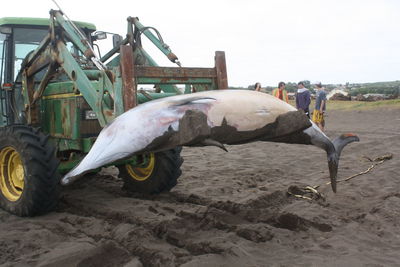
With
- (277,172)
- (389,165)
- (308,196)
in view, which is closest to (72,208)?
(308,196)

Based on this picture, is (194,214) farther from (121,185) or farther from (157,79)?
(121,185)

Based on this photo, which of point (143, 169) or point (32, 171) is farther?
point (143, 169)

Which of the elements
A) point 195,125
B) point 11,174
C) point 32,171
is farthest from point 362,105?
point 195,125

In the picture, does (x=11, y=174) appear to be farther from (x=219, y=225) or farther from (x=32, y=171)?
(x=219, y=225)

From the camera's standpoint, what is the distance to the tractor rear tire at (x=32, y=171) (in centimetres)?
420

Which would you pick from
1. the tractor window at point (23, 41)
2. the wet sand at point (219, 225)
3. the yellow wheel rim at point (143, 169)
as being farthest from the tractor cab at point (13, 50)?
the yellow wheel rim at point (143, 169)

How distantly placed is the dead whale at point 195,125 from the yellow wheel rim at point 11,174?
197 cm

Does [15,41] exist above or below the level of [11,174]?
above

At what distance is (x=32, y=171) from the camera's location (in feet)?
13.7

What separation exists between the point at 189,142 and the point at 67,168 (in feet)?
8.63

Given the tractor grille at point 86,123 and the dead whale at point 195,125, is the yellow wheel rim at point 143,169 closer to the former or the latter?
the tractor grille at point 86,123

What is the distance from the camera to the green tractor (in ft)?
12.6

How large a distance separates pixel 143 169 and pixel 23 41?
7.59 feet

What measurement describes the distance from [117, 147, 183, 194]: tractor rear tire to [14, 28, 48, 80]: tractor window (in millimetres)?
2051
